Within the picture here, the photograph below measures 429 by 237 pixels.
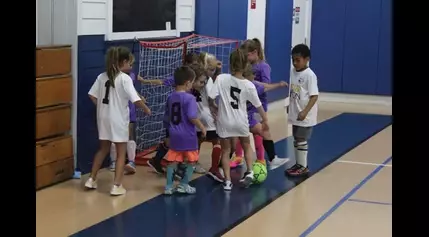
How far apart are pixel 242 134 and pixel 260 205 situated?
65cm

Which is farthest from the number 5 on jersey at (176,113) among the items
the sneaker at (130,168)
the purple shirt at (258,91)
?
the sneaker at (130,168)

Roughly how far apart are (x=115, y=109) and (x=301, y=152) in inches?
71.8

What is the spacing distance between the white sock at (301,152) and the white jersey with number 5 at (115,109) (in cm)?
165

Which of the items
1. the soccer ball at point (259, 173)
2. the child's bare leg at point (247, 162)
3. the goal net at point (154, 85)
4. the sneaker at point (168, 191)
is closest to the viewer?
the sneaker at point (168, 191)

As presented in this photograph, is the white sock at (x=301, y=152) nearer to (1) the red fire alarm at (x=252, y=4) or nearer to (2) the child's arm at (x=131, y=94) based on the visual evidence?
(2) the child's arm at (x=131, y=94)

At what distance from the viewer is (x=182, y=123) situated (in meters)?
5.00

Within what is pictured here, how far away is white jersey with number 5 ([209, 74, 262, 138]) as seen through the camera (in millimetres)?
5219

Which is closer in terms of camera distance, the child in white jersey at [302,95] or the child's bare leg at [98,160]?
the child's bare leg at [98,160]

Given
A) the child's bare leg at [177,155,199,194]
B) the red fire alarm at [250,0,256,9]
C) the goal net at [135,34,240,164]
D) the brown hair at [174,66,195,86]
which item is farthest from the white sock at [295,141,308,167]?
the red fire alarm at [250,0,256,9]

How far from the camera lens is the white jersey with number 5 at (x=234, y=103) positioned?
5.22 m

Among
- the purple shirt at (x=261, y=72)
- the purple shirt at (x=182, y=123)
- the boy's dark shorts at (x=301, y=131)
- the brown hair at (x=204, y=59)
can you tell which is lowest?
the boy's dark shorts at (x=301, y=131)

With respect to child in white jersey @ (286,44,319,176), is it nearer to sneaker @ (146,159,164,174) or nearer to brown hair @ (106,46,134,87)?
sneaker @ (146,159,164,174)
